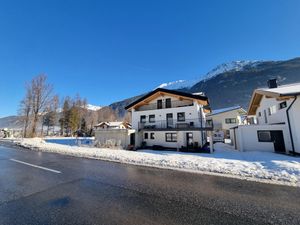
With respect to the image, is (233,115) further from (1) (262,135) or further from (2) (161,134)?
(2) (161,134)

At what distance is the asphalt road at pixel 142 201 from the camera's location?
3.30 m

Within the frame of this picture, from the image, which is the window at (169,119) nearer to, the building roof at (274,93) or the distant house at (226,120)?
the building roof at (274,93)

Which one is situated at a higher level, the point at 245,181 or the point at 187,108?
the point at 187,108

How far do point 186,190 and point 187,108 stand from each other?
15.1 metres

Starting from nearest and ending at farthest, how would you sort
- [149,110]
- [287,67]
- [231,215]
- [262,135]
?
[231,215] → [262,135] → [149,110] → [287,67]

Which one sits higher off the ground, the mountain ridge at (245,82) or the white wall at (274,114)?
the mountain ridge at (245,82)

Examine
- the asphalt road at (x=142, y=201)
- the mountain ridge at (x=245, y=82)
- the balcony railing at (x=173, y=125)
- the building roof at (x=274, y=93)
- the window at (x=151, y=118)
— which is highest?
the mountain ridge at (x=245, y=82)

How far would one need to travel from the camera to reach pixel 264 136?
1471 centimetres

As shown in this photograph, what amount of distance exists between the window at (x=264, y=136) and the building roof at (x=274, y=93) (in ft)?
12.0

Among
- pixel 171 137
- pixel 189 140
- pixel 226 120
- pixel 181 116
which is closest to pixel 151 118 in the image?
pixel 171 137

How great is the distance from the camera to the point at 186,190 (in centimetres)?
507

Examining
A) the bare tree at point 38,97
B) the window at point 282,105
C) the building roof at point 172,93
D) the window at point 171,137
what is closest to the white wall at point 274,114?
the window at point 282,105

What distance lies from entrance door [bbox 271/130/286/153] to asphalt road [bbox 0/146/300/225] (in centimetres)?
1111

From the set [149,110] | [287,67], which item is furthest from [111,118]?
[287,67]
